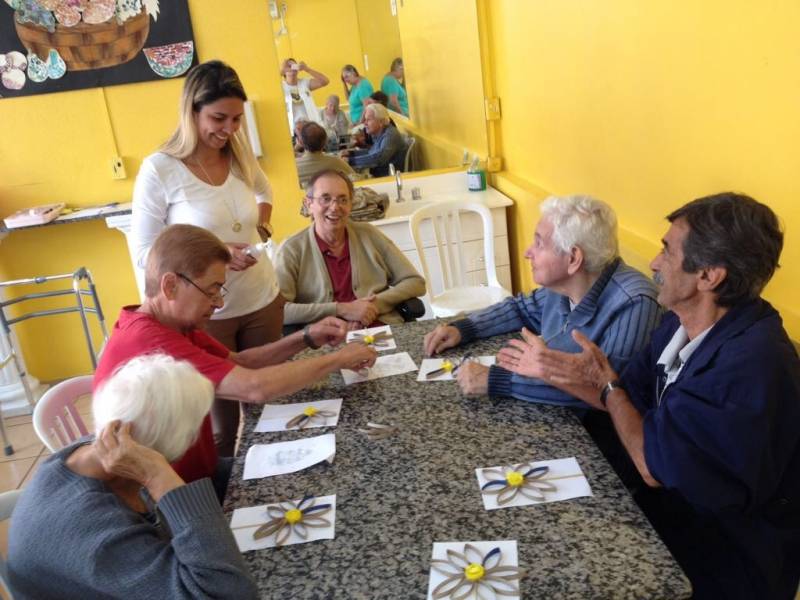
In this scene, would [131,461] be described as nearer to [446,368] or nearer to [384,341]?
[446,368]

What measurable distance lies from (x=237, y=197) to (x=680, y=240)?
155 cm

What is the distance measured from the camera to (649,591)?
106 cm

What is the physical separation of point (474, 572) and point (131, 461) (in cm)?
60

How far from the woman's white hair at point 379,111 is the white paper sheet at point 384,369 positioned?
2.62m

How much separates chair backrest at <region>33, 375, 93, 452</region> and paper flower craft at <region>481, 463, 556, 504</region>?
1.21 m

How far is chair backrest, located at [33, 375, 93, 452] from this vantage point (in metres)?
1.86

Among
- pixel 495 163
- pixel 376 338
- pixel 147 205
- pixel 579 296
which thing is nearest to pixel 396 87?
pixel 495 163

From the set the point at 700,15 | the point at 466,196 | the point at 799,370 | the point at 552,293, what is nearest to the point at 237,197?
the point at 552,293

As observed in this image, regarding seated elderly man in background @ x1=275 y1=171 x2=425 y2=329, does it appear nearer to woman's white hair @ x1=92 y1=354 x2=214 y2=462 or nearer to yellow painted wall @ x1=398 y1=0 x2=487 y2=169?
woman's white hair @ x1=92 y1=354 x2=214 y2=462

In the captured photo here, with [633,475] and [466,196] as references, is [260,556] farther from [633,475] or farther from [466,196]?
[466,196]

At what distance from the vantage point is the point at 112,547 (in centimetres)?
109

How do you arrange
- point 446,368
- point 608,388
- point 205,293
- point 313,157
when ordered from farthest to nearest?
point 313,157, point 446,368, point 205,293, point 608,388

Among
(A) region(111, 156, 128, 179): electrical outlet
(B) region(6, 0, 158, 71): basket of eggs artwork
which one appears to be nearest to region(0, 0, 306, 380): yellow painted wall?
(A) region(111, 156, 128, 179): electrical outlet

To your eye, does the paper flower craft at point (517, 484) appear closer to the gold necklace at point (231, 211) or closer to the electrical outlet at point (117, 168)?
the gold necklace at point (231, 211)
